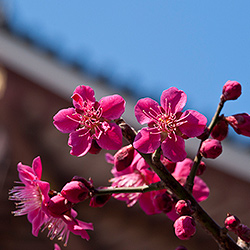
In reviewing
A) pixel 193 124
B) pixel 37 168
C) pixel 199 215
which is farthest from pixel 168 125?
pixel 37 168

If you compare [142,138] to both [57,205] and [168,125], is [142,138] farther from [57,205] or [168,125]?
[57,205]

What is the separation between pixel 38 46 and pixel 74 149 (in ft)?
5.19

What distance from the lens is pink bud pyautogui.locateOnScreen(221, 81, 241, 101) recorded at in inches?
28.3

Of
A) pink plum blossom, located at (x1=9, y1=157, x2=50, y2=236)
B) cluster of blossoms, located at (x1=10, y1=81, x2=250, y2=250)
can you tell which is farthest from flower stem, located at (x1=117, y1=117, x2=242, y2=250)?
pink plum blossom, located at (x1=9, y1=157, x2=50, y2=236)

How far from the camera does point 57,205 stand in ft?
2.13

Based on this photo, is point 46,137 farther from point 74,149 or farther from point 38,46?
point 74,149

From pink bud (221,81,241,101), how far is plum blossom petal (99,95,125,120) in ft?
0.67

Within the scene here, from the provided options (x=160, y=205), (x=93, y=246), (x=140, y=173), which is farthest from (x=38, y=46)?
(x=160, y=205)

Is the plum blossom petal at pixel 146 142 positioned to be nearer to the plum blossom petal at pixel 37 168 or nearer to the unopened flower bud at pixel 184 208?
the unopened flower bud at pixel 184 208

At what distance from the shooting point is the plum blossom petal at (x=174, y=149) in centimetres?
61

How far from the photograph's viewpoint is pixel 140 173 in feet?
2.71

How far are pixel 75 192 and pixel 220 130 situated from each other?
0.28m


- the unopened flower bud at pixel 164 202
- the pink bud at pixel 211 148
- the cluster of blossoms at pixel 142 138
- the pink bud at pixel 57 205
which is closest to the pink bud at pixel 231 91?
the cluster of blossoms at pixel 142 138

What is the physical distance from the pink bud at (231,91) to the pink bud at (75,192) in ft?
1.01
